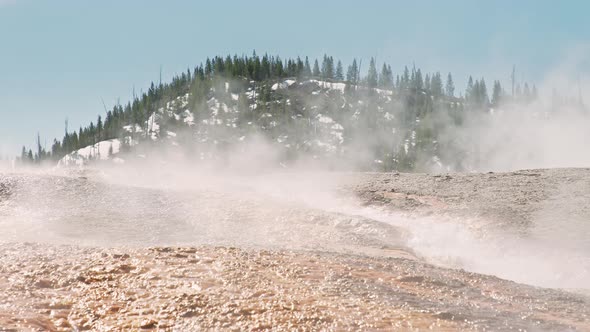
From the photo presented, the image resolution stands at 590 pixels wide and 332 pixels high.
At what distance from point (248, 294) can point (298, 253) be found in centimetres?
339

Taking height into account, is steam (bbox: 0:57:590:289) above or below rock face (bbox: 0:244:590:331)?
below

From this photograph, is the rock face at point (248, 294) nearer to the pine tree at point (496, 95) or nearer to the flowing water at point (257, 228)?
the flowing water at point (257, 228)

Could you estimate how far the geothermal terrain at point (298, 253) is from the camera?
8602 millimetres

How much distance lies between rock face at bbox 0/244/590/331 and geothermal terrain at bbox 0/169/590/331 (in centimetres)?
4

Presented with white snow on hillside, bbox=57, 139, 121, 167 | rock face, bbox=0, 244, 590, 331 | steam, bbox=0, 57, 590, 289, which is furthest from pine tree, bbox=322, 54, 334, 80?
rock face, bbox=0, 244, 590, 331

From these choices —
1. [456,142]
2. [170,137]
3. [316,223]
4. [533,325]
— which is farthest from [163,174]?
[456,142]

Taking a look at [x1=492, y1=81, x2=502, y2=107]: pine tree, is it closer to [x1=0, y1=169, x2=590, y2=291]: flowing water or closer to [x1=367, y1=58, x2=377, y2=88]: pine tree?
[x1=367, y1=58, x2=377, y2=88]: pine tree

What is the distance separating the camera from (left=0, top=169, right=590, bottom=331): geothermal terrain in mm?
8602

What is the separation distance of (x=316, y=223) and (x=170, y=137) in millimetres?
83095

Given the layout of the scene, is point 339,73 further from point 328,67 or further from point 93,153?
point 93,153

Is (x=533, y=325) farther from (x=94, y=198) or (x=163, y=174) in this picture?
(x=163, y=174)

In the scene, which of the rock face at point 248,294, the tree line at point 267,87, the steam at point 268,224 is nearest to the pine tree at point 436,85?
the tree line at point 267,87

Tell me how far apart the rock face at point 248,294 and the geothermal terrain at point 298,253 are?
0.04 m

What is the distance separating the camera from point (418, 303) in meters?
9.37
